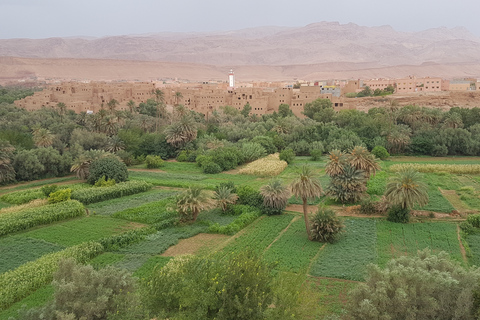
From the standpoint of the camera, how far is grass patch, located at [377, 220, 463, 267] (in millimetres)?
20000

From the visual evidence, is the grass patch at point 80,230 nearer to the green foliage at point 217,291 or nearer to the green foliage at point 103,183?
the green foliage at point 103,183

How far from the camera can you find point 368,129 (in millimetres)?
50469

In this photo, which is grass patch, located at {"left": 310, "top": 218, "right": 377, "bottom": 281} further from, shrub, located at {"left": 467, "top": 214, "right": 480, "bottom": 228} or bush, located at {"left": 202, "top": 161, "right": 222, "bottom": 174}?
bush, located at {"left": 202, "top": 161, "right": 222, "bottom": 174}

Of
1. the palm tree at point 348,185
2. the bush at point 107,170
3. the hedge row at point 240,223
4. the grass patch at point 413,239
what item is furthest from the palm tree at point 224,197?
the bush at point 107,170

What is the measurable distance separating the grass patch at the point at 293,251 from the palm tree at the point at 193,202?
548 centimetres

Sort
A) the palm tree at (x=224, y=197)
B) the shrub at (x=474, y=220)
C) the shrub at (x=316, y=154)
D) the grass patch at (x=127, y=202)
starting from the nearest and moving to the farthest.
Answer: the shrub at (x=474, y=220), the palm tree at (x=224, y=197), the grass patch at (x=127, y=202), the shrub at (x=316, y=154)

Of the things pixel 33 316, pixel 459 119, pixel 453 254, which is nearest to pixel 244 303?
pixel 33 316

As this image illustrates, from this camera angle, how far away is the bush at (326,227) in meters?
22.0

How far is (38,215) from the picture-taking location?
2562 cm

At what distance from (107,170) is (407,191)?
24.6 m

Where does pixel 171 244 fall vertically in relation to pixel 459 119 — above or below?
below

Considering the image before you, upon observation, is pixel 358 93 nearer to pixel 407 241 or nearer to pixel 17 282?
pixel 407 241

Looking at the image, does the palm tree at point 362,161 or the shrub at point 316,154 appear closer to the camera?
the palm tree at point 362,161

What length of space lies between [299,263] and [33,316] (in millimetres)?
11705
